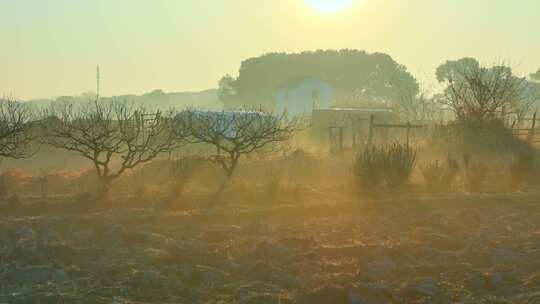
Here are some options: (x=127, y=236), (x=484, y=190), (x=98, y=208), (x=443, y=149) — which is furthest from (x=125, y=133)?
(x=443, y=149)

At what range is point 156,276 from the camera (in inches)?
420

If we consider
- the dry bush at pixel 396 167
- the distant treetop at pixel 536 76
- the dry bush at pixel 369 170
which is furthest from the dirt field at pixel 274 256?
the distant treetop at pixel 536 76

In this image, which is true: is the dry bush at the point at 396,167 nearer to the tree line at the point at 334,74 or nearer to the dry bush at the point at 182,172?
the dry bush at the point at 182,172

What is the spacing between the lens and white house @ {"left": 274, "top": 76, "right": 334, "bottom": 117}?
247 feet

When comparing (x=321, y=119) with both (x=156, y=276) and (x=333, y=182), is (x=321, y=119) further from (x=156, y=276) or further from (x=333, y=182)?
(x=156, y=276)

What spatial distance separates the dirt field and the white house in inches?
2277

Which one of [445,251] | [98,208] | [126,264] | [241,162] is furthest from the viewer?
[241,162]

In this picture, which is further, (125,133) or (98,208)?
(125,133)

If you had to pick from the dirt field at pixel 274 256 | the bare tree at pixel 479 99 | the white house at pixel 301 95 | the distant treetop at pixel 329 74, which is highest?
the distant treetop at pixel 329 74

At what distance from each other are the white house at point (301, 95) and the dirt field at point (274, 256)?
57825 millimetres

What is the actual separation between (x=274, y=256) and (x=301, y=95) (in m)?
63.5

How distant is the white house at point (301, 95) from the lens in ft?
247

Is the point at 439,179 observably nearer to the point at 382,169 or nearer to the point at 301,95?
the point at 382,169

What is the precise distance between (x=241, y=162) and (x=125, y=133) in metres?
7.14
